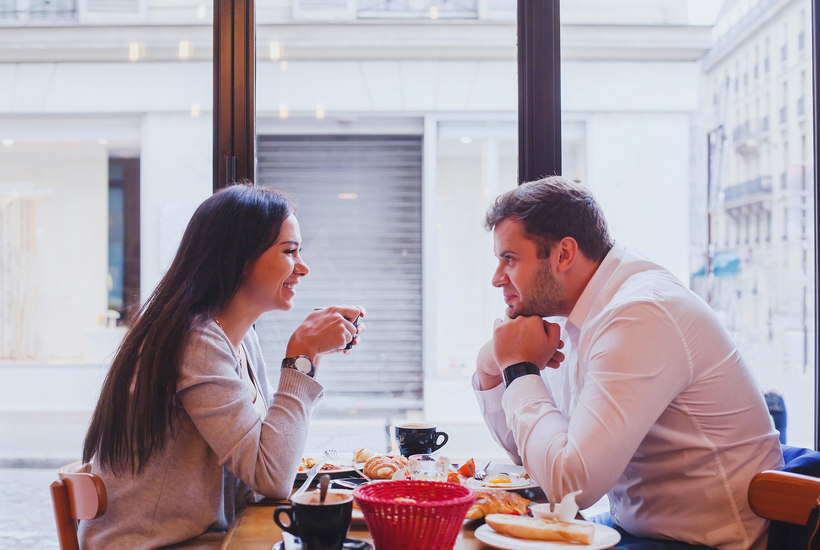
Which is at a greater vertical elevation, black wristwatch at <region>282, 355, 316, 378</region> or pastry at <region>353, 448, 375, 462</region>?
black wristwatch at <region>282, 355, 316, 378</region>

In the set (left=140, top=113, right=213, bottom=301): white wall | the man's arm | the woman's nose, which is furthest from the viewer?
(left=140, top=113, right=213, bottom=301): white wall

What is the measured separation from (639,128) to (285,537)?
217 cm

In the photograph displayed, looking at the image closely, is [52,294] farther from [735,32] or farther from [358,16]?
[735,32]

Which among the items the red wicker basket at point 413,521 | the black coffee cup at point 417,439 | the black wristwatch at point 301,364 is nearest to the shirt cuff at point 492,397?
the black coffee cup at point 417,439

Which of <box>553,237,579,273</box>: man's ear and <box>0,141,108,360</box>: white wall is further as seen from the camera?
<box>0,141,108,360</box>: white wall

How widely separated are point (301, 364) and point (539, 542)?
72 cm

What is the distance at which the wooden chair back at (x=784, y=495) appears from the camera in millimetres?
1285

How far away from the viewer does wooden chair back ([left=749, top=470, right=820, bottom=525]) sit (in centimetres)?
129

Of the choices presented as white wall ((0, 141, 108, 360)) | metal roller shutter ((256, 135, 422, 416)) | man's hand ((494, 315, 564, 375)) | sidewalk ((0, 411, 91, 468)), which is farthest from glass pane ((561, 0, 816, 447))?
sidewalk ((0, 411, 91, 468))

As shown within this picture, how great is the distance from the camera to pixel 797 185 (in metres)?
2.54

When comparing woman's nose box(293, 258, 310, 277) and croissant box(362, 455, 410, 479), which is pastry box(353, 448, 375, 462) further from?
woman's nose box(293, 258, 310, 277)

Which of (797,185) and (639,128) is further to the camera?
(639,128)

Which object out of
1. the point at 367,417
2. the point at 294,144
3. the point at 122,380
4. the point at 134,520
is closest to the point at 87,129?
the point at 294,144

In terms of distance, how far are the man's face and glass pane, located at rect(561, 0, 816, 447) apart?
2.80 ft
